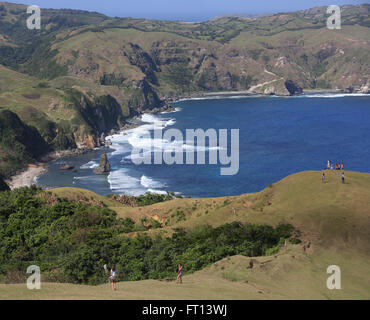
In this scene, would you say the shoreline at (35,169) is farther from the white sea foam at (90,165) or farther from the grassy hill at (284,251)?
the grassy hill at (284,251)

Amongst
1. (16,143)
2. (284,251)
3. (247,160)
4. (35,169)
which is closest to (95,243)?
(284,251)

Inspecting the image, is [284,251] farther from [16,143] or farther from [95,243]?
[16,143]

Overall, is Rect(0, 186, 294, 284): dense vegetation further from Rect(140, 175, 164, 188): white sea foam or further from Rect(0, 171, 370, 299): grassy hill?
Rect(140, 175, 164, 188): white sea foam

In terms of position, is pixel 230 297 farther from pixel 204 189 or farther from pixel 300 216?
pixel 204 189

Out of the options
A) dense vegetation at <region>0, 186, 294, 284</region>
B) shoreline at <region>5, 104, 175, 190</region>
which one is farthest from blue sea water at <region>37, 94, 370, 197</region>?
dense vegetation at <region>0, 186, 294, 284</region>

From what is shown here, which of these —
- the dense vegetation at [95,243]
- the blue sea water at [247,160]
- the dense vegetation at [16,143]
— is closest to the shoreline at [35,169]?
the dense vegetation at [16,143]
